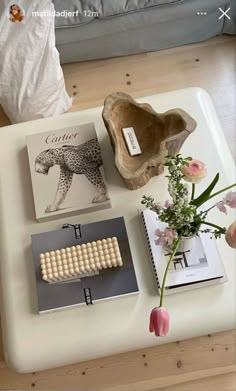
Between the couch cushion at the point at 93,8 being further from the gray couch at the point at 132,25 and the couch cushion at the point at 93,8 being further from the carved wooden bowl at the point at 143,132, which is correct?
the carved wooden bowl at the point at 143,132

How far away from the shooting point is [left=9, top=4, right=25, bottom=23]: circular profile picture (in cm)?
133

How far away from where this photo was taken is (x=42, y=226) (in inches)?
46.0

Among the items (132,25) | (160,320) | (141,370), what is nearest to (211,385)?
(141,370)

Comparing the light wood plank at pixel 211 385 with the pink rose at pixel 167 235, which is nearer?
the pink rose at pixel 167 235

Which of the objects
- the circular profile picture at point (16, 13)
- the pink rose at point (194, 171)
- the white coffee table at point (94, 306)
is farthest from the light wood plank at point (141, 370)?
the circular profile picture at point (16, 13)

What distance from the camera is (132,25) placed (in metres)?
1.62

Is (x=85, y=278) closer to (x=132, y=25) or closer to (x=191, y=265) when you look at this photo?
(x=191, y=265)

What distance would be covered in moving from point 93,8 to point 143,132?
542mm

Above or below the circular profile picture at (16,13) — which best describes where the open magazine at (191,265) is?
below

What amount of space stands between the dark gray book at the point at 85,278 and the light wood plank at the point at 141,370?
0.42 m

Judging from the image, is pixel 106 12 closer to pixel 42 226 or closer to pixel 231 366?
pixel 42 226

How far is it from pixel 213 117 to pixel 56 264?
1.94 ft

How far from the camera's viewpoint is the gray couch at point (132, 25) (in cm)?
154

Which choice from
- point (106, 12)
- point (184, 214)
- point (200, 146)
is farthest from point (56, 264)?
point (106, 12)
